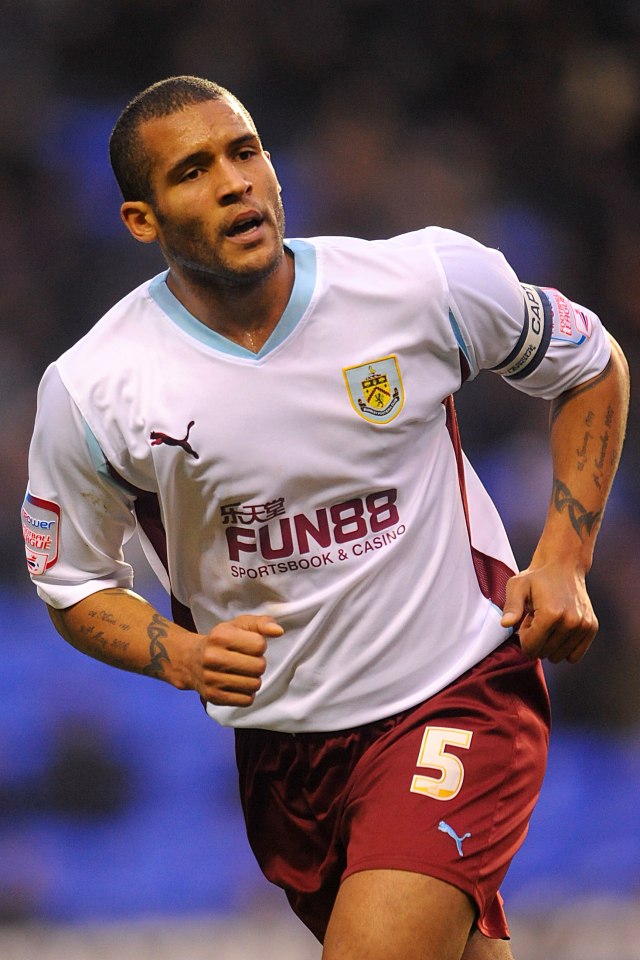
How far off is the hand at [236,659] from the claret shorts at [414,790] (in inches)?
15.0

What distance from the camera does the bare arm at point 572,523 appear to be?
8.32 ft

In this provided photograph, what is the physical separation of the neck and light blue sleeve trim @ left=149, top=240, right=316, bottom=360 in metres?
0.02

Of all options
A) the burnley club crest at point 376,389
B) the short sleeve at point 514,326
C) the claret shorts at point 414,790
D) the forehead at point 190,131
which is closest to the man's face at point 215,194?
the forehead at point 190,131

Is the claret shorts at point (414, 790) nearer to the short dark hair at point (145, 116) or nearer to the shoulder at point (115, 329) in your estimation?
the shoulder at point (115, 329)

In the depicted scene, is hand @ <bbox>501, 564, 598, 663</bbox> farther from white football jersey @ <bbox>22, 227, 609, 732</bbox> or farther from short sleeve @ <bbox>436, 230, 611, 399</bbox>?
short sleeve @ <bbox>436, 230, 611, 399</bbox>

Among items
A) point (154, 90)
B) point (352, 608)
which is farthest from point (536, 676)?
point (154, 90)

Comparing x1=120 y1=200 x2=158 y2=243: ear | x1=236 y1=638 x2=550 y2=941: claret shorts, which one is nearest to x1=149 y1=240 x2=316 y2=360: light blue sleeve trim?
x1=120 y1=200 x2=158 y2=243: ear

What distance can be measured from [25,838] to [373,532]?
2.85m

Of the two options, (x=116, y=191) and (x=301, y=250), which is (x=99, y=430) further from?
(x=116, y=191)

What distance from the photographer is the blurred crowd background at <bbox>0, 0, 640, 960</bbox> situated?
5.20m

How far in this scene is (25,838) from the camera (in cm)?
498

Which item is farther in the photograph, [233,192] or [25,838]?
[25,838]

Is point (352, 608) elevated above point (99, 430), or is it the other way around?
point (99, 430)

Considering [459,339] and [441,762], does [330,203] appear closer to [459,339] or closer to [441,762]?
[459,339]
